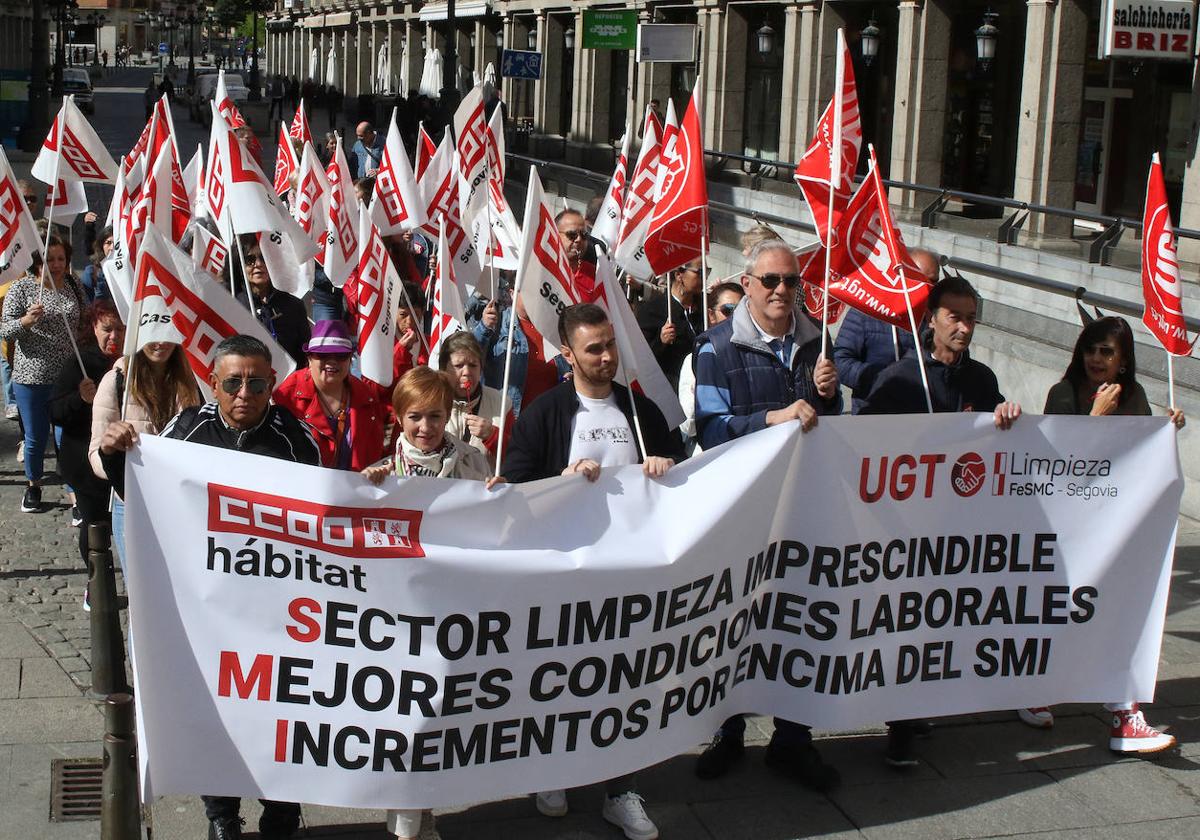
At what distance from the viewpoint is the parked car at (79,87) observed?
57938mm

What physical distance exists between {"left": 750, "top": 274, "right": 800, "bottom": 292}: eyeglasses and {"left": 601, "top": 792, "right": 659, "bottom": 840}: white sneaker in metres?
1.82

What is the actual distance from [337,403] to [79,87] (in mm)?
58735

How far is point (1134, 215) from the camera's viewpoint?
2133 centimetres

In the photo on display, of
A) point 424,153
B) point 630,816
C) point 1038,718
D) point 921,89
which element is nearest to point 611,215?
point 424,153

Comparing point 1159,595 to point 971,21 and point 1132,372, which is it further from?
point 971,21

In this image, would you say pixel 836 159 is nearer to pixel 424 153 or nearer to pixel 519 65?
pixel 424 153

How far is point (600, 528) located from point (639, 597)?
0.25 metres

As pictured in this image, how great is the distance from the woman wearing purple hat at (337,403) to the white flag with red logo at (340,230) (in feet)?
11.1

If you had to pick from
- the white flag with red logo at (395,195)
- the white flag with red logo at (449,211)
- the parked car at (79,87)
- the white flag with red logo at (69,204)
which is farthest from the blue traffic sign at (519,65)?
the parked car at (79,87)

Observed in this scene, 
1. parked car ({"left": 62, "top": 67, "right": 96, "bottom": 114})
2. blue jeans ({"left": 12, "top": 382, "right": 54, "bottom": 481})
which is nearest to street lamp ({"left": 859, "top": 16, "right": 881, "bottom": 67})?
blue jeans ({"left": 12, "top": 382, "right": 54, "bottom": 481})

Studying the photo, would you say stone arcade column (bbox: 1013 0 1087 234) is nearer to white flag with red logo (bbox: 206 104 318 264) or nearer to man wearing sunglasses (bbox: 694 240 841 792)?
white flag with red logo (bbox: 206 104 318 264)

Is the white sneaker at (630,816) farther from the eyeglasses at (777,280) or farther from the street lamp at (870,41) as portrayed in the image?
the street lamp at (870,41)

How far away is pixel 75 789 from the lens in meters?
5.36

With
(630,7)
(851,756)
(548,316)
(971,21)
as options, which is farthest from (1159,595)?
(630,7)
